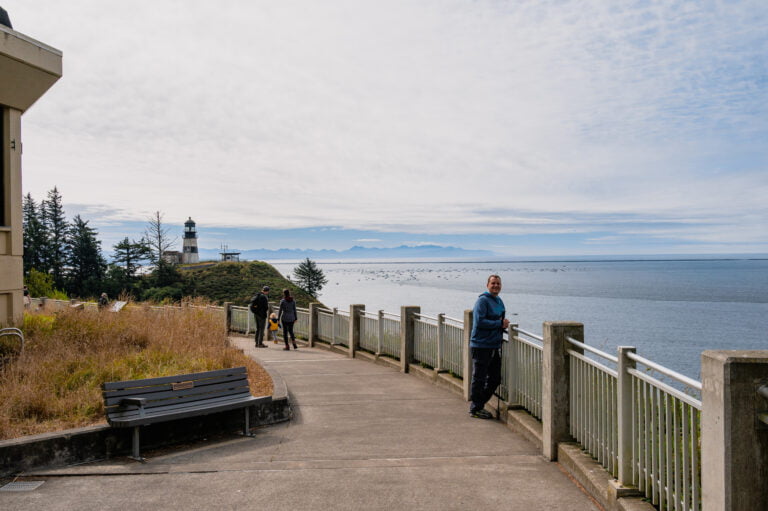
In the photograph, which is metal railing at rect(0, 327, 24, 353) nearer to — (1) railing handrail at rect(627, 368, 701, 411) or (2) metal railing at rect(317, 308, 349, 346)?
(2) metal railing at rect(317, 308, 349, 346)

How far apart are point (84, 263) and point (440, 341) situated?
94.5 metres

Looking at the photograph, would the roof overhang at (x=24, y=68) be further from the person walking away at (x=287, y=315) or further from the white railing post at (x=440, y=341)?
the white railing post at (x=440, y=341)

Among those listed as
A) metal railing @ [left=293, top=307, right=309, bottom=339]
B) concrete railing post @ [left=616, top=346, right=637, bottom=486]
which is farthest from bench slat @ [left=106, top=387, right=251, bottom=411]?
metal railing @ [left=293, top=307, right=309, bottom=339]

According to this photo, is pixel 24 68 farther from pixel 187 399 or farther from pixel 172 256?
pixel 172 256

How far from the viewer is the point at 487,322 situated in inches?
314

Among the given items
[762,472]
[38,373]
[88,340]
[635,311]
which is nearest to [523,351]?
[762,472]

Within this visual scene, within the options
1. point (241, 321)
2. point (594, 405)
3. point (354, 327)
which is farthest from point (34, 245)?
point (594, 405)

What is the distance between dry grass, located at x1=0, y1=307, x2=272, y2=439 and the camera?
697 cm

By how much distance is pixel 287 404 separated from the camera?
8.43 metres

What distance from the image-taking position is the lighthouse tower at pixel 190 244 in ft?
402

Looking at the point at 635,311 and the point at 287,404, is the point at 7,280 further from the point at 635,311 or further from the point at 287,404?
the point at 635,311

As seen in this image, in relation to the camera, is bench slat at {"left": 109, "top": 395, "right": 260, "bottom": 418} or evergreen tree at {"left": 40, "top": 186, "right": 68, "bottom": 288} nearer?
bench slat at {"left": 109, "top": 395, "right": 260, "bottom": 418}

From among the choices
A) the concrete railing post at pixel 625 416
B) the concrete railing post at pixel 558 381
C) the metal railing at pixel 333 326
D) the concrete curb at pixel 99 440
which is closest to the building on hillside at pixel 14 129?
the concrete curb at pixel 99 440

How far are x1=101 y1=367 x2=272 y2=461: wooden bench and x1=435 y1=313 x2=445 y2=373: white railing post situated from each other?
402 centimetres
